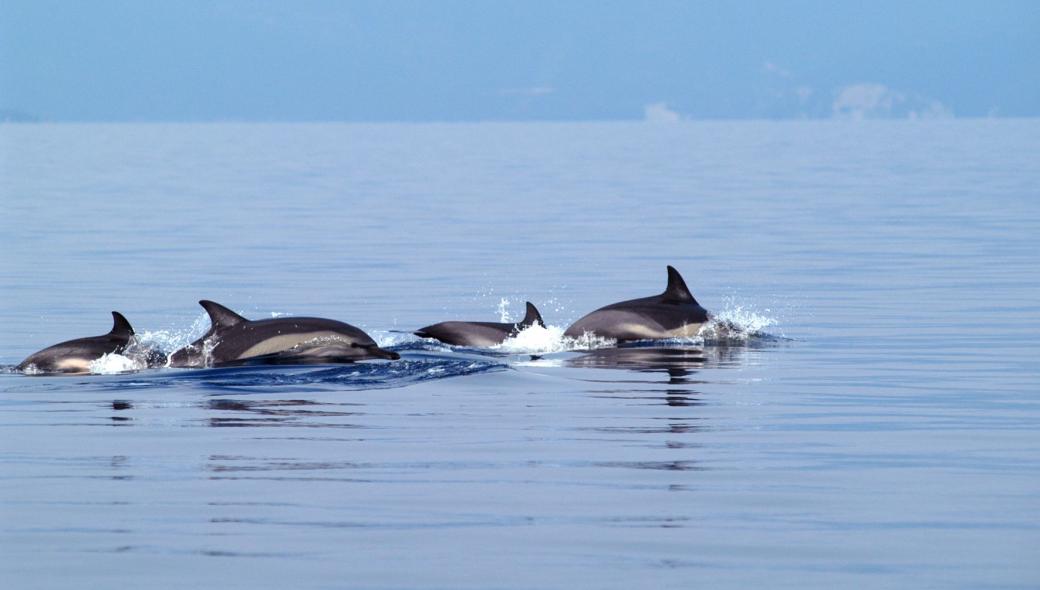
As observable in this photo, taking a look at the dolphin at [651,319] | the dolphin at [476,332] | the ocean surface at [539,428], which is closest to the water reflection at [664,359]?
the ocean surface at [539,428]

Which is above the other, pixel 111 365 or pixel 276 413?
pixel 111 365

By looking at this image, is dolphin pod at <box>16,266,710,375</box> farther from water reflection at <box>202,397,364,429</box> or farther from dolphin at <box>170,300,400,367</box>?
water reflection at <box>202,397,364,429</box>

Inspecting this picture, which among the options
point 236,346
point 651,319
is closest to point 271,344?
point 236,346

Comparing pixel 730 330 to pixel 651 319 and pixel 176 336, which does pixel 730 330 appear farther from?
pixel 176 336

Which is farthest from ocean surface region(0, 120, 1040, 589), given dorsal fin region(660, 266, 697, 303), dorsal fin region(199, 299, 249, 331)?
dorsal fin region(199, 299, 249, 331)

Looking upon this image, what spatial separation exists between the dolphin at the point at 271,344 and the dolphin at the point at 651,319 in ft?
12.3

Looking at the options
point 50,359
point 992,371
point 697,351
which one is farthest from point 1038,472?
point 50,359

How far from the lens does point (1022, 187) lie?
206ft

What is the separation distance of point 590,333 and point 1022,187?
4481cm

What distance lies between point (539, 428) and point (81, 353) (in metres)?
5.75

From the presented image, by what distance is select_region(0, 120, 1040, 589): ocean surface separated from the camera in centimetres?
977

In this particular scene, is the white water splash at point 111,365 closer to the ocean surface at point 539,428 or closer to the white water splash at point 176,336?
the ocean surface at point 539,428

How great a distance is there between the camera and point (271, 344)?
59.7 feet

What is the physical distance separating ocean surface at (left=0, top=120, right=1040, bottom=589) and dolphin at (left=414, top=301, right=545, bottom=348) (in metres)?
0.25
